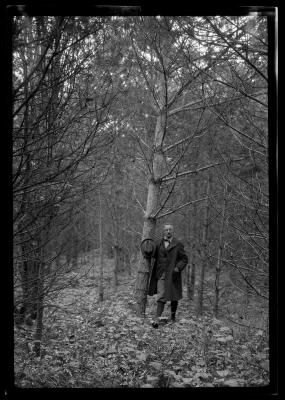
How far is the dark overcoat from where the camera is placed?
6.04 m

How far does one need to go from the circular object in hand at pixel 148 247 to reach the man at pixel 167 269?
0.06 metres

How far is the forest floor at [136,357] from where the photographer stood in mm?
2689

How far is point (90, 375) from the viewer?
2.99 meters

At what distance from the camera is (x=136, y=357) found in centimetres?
353

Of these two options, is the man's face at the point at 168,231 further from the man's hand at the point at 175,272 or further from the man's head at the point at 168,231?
the man's hand at the point at 175,272

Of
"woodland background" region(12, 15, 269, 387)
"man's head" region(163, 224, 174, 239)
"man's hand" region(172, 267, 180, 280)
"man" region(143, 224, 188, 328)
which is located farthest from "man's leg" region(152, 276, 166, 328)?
"man's head" region(163, 224, 174, 239)

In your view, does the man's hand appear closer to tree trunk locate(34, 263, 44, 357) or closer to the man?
the man

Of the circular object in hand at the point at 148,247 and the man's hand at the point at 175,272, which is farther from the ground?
the circular object in hand at the point at 148,247

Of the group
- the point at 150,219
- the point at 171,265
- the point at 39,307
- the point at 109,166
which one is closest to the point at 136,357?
the point at 39,307

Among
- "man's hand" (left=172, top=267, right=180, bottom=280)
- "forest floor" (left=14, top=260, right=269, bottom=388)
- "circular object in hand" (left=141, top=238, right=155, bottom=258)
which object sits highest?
"circular object in hand" (left=141, top=238, right=155, bottom=258)

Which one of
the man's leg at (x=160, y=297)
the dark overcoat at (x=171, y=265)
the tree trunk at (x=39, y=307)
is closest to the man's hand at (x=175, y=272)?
the dark overcoat at (x=171, y=265)
